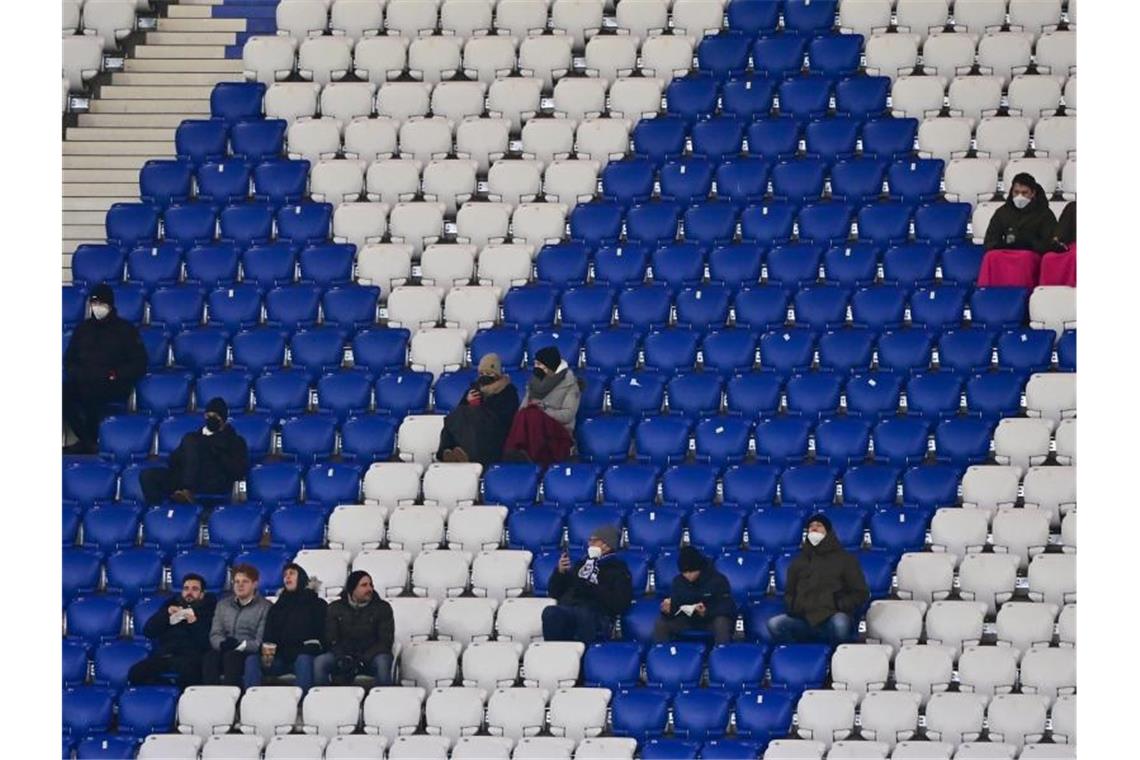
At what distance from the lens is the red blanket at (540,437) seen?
1352 centimetres

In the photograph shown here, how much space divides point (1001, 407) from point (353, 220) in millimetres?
5071

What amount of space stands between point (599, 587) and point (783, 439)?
5.96 feet

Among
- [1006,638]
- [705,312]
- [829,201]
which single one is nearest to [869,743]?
[1006,638]

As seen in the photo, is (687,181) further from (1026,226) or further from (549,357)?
(1026,226)

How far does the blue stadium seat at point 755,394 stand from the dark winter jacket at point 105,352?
422 centimetres

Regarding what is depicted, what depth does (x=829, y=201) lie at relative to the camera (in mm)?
Answer: 14930

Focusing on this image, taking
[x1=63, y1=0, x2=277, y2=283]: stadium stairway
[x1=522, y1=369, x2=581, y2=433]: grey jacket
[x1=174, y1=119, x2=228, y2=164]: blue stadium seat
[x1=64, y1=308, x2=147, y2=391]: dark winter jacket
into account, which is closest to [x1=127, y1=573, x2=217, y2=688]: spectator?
[x1=64, y1=308, x2=147, y2=391]: dark winter jacket

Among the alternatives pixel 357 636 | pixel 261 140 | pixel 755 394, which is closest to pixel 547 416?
pixel 755 394

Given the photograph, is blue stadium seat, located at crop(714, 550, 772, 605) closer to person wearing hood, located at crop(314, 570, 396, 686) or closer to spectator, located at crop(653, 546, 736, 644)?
spectator, located at crop(653, 546, 736, 644)

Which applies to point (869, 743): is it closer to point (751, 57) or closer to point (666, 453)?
point (666, 453)

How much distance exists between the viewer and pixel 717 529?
1291cm

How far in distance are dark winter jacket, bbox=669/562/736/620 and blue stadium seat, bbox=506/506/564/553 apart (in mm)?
1110

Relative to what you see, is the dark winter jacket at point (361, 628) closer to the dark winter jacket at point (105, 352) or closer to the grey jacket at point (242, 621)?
the grey jacket at point (242, 621)
